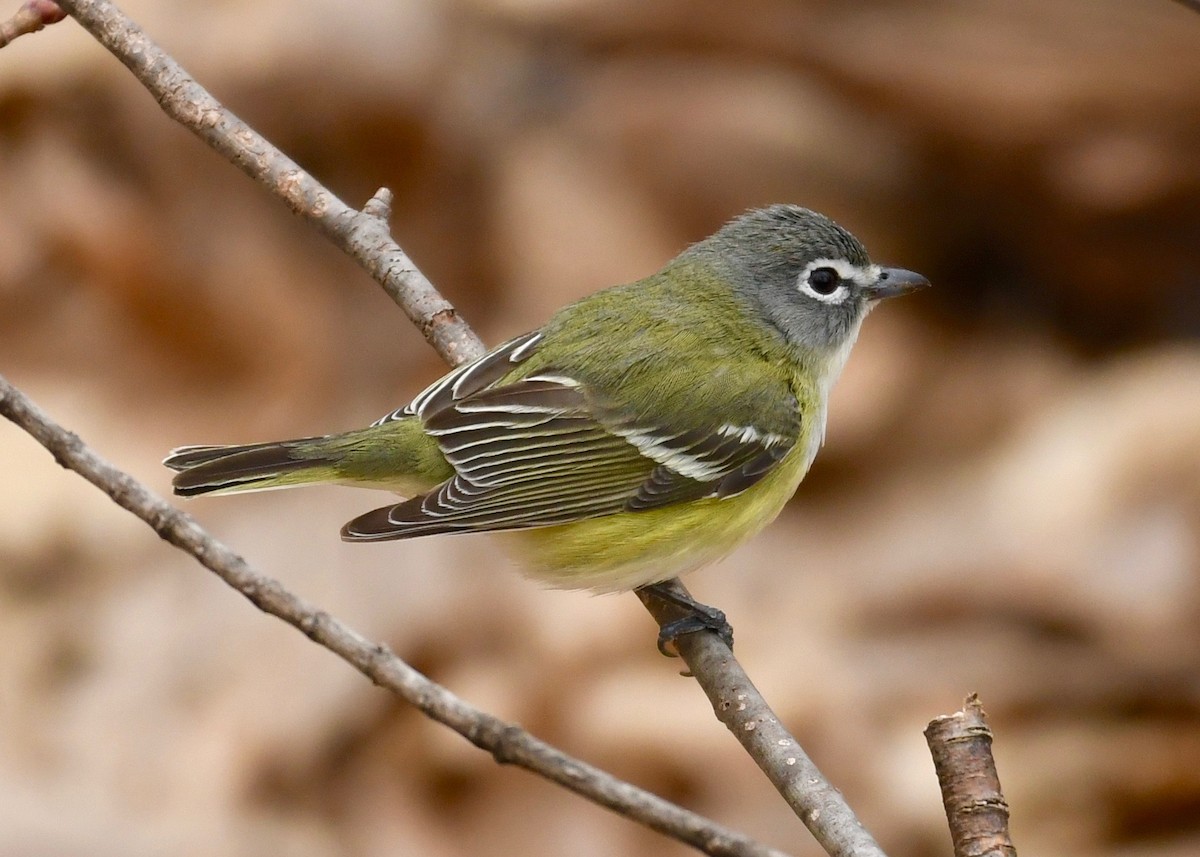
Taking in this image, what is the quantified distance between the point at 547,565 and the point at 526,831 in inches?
49.8

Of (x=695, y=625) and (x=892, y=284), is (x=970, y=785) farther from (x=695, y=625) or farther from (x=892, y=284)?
(x=892, y=284)

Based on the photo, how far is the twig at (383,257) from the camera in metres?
1.93

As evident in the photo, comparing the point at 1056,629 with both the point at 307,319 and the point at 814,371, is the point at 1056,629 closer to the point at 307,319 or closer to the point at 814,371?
the point at 814,371

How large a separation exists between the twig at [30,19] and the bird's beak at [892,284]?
5.55 ft

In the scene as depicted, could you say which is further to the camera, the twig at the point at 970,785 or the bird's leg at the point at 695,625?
the bird's leg at the point at 695,625

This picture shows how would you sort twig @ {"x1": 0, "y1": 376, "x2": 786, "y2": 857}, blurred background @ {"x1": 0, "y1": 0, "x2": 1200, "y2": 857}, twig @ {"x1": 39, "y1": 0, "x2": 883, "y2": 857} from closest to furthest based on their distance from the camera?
1. twig @ {"x1": 0, "y1": 376, "x2": 786, "y2": 857}
2. twig @ {"x1": 39, "y1": 0, "x2": 883, "y2": 857}
3. blurred background @ {"x1": 0, "y1": 0, "x2": 1200, "y2": 857}

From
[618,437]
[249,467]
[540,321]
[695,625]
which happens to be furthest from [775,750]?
[540,321]

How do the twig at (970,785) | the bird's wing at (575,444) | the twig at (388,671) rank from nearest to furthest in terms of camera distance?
1. the twig at (388,671)
2. the twig at (970,785)
3. the bird's wing at (575,444)

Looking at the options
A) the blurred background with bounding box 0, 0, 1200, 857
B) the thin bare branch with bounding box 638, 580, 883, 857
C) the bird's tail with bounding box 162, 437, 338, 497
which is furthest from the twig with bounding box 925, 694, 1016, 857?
the blurred background with bounding box 0, 0, 1200, 857

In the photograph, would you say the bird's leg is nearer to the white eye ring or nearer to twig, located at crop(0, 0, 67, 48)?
the white eye ring

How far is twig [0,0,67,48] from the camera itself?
7.23 feet

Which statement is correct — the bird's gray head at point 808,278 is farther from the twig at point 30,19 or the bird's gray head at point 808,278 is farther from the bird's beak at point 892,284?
the twig at point 30,19

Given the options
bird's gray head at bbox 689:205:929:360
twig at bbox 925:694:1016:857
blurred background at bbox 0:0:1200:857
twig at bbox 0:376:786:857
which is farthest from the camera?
blurred background at bbox 0:0:1200:857

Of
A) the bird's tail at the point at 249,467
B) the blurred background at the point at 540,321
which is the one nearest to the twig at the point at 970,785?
the bird's tail at the point at 249,467
